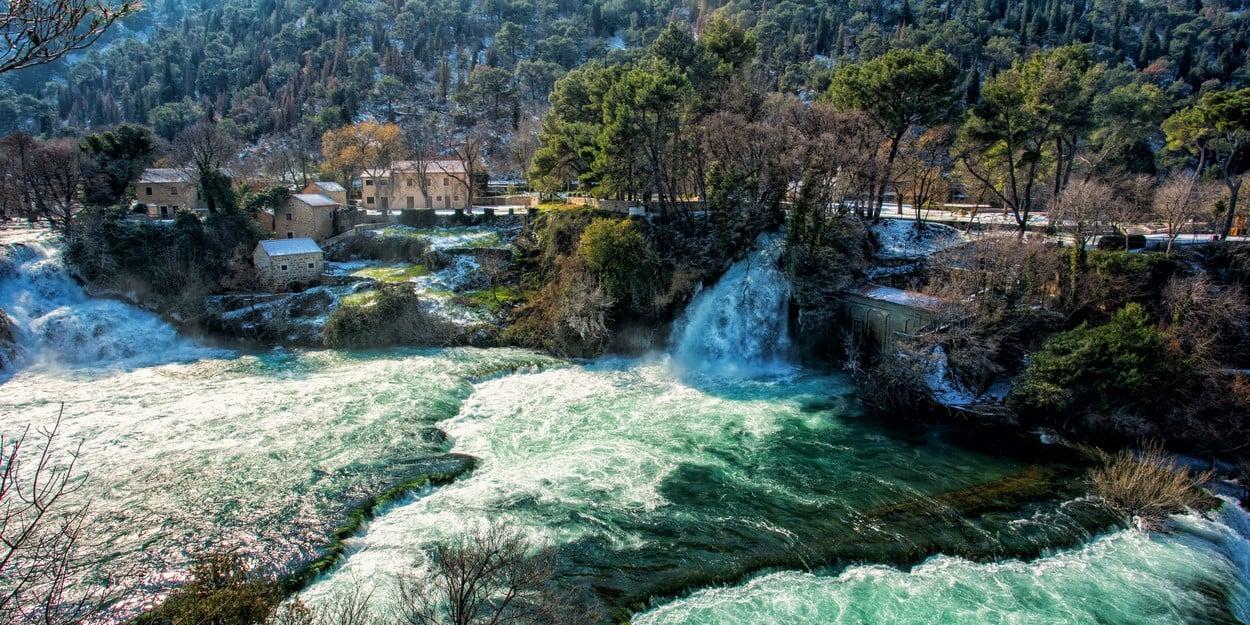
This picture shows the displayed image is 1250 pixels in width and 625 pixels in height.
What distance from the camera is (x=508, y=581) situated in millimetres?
13789

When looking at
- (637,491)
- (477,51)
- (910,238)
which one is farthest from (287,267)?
(477,51)

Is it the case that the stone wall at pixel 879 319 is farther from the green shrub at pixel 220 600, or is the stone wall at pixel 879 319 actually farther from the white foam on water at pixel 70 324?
the white foam on water at pixel 70 324

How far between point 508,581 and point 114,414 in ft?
63.2

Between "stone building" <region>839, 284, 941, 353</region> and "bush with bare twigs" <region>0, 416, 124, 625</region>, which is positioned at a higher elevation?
"stone building" <region>839, 284, 941, 353</region>

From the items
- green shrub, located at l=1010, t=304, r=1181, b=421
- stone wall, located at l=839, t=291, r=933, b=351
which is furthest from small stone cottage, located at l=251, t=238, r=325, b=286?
green shrub, located at l=1010, t=304, r=1181, b=421

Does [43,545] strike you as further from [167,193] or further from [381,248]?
[167,193]

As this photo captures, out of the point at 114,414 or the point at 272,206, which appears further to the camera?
the point at 272,206

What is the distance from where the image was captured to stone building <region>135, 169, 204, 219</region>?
48812mm

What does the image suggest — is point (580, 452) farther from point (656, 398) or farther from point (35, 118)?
point (35, 118)

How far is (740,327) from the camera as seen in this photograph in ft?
104

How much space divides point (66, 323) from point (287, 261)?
10.9 m

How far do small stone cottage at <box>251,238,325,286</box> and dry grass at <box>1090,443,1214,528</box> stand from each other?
39.5 metres

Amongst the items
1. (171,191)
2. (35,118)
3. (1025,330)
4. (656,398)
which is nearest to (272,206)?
(171,191)

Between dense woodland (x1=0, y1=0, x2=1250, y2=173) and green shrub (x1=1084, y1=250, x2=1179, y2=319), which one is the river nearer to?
green shrub (x1=1084, y1=250, x2=1179, y2=319)
